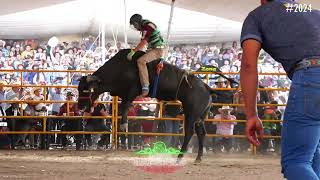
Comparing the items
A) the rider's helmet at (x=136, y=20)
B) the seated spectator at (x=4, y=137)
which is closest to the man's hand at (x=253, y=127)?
the rider's helmet at (x=136, y=20)

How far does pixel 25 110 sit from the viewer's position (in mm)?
13297

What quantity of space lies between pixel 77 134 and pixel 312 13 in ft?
33.5

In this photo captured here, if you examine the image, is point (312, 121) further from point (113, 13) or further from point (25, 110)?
point (113, 13)

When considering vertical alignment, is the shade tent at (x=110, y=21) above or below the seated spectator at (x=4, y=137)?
above

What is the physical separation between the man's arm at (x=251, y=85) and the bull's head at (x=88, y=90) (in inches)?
284

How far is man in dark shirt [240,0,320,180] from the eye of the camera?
3.05m

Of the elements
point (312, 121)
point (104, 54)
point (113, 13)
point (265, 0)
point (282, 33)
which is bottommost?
point (312, 121)

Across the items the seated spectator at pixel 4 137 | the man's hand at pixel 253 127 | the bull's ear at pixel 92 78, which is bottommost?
the seated spectator at pixel 4 137

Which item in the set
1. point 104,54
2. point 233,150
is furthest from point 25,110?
point 104,54

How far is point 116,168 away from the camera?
28.1 feet

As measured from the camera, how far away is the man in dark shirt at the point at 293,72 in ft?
10.0

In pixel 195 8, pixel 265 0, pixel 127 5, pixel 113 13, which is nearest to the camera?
pixel 265 0

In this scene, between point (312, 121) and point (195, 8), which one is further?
point (195, 8)

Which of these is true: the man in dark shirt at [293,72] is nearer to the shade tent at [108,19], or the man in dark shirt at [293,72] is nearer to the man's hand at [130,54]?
the man's hand at [130,54]
